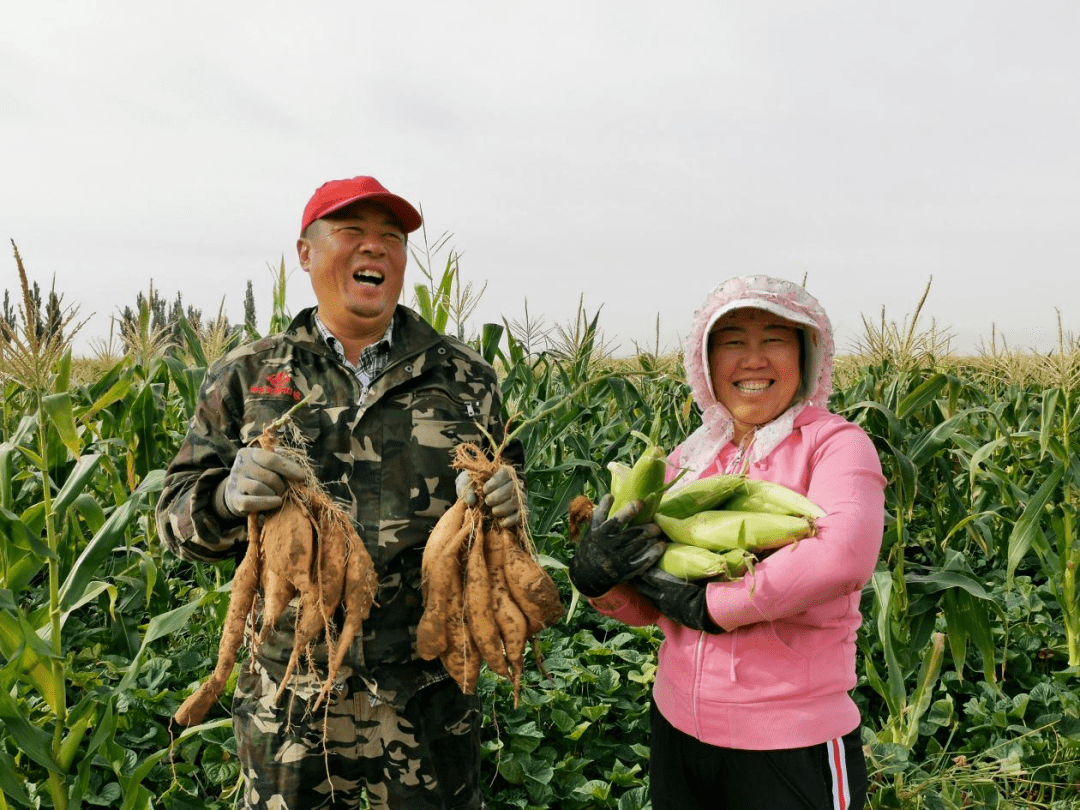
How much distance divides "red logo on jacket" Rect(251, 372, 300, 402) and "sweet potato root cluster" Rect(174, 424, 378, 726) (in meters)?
0.21

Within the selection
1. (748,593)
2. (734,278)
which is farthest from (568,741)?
(734,278)

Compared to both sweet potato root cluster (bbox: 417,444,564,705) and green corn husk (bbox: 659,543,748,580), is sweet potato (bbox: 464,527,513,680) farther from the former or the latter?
green corn husk (bbox: 659,543,748,580)

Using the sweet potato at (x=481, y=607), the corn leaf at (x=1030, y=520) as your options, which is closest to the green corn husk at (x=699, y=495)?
the sweet potato at (x=481, y=607)

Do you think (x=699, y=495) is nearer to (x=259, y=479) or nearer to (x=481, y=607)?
(x=481, y=607)

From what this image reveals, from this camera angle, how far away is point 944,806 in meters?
3.05

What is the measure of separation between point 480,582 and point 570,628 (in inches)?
103

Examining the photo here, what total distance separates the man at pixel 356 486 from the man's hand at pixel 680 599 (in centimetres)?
62

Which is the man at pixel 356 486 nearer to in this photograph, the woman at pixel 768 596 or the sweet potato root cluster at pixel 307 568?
the sweet potato root cluster at pixel 307 568

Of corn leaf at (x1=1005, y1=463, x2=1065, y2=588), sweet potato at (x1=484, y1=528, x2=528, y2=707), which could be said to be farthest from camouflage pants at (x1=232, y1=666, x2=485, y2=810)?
corn leaf at (x1=1005, y1=463, x2=1065, y2=588)

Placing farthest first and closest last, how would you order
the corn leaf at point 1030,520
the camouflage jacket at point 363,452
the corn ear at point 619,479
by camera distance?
the corn leaf at point 1030,520 → the camouflage jacket at point 363,452 → the corn ear at point 619,479

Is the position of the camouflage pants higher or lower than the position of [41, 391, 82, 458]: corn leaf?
lower

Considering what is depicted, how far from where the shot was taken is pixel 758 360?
1939 millimetres

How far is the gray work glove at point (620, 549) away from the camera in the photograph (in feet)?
6.02

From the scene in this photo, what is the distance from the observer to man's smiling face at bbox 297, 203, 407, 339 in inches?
83.2
